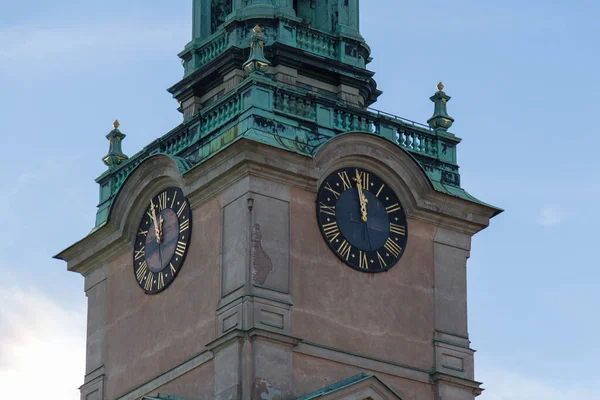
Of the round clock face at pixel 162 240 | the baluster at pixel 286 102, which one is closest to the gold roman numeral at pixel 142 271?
the round clock face at pixel 162 240

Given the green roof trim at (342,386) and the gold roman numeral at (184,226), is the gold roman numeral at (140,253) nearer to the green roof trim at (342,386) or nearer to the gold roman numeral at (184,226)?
the gold roman numeral at (184,226)

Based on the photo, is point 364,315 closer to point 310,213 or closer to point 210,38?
point 310,213

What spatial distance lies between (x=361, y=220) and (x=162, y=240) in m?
3.67

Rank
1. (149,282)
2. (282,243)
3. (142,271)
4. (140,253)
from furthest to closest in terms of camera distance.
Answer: (140,253) → (142,271) → (149,282) → (282,243)

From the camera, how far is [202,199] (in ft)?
135

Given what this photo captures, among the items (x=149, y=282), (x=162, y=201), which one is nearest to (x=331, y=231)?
(x=162, y=201)

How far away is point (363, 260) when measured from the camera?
4103 cm

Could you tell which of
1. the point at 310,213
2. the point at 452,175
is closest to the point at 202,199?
the point at 310,213

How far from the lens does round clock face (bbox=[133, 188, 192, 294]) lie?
41375mm

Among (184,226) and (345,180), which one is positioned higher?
(345,180)

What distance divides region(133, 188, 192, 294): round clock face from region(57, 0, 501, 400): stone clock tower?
4 centimetres

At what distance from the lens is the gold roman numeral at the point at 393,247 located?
41406 mm

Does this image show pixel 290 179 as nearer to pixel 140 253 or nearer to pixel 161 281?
pixel 161 281

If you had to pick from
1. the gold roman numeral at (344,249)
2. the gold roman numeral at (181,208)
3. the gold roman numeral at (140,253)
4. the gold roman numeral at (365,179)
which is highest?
the gold roman numeral at (365,179)
